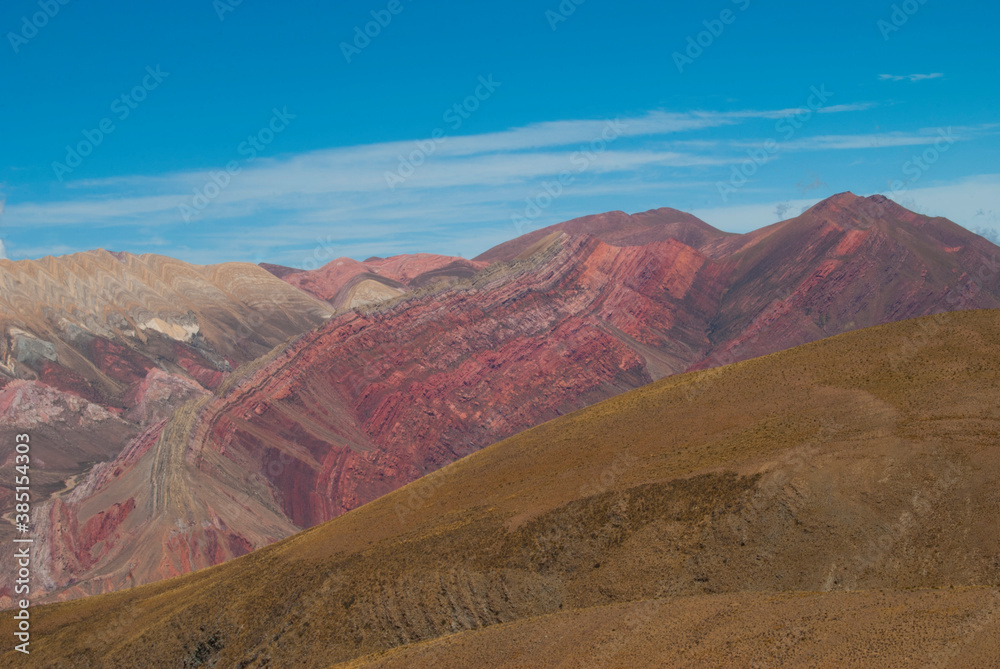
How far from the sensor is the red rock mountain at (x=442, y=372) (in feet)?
332

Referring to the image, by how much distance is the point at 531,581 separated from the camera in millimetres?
52125

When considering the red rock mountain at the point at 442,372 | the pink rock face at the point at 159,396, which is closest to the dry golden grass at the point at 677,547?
the red rock mountain at the point at 442,372

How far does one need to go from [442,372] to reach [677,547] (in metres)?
92.2

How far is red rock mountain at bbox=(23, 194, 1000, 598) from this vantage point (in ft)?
332

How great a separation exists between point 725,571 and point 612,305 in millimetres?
124343

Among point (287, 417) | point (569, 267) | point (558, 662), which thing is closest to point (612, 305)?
point (569, 267)

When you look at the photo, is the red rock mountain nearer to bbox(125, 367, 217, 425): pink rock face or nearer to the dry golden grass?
the dry golden grass

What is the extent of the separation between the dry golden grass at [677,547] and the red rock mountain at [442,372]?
23.4 ft

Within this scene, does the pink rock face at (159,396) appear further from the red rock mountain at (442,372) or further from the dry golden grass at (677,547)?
Answer: the dry golden grass at (677,547)

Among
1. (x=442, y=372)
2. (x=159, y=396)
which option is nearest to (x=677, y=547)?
(x=442, y=372)

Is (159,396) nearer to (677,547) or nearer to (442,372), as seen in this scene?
(442,372)

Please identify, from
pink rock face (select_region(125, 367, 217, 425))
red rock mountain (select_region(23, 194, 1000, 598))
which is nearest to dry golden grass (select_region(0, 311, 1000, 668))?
red rock mountain (select_region(23, 194, 1000, 598))

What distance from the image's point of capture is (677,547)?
50.3 meters

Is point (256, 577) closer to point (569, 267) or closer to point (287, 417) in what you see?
point (287, 417)
